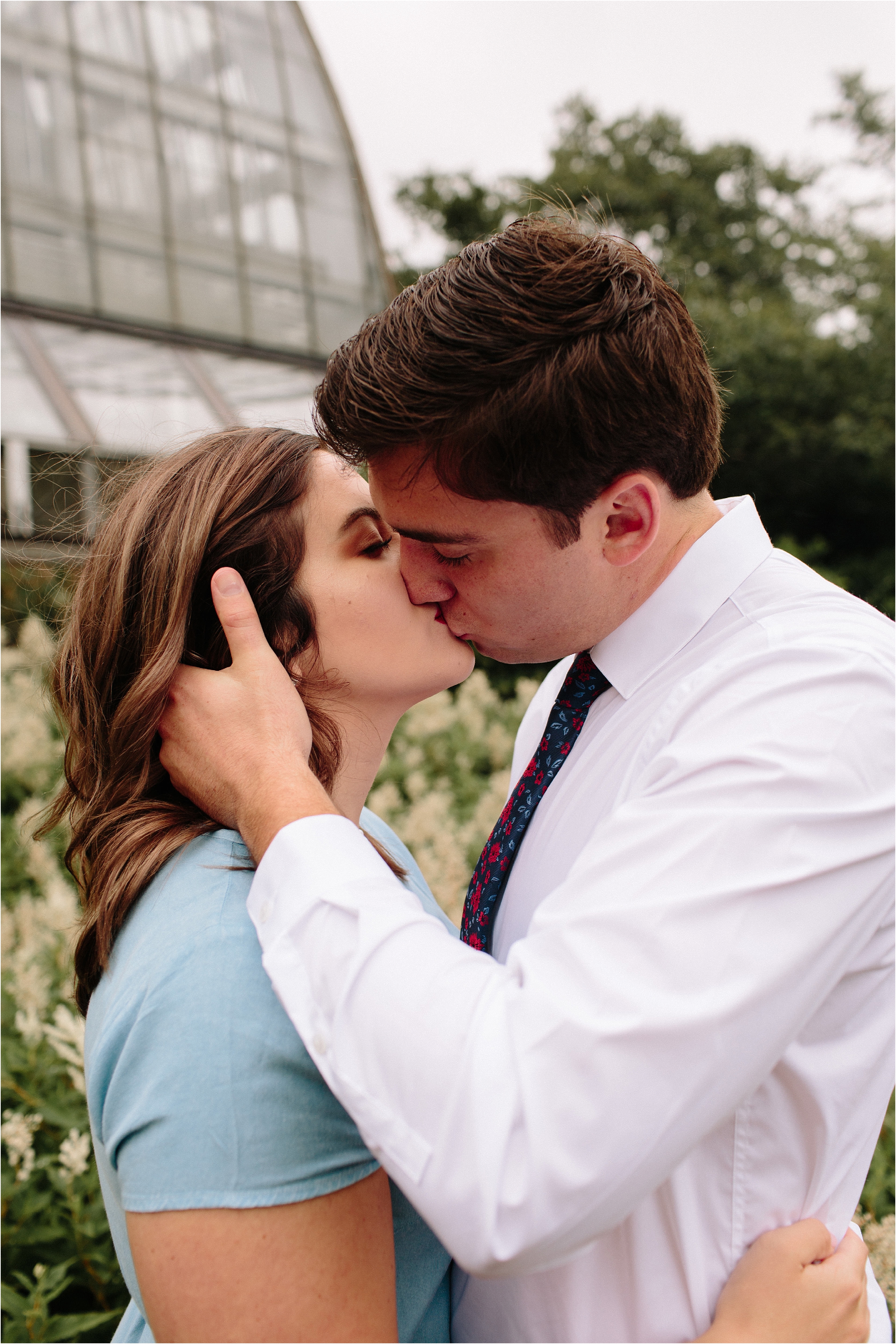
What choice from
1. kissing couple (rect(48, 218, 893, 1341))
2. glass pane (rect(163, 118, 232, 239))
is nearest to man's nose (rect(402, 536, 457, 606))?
kissing couple (rect(48, 218, 893, 1341))

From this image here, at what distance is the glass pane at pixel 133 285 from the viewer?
12344 millimetres

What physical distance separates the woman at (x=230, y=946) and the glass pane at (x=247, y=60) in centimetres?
1381

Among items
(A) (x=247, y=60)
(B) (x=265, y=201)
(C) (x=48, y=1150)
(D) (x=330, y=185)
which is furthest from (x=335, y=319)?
(C) (x=48, y=1150)

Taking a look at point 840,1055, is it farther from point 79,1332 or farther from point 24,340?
point 24,340

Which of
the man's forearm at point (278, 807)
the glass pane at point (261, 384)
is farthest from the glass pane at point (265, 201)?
the man's forearm at point (278, 807)

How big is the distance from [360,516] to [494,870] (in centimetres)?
86

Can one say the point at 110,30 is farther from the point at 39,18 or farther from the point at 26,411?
the point at 26,411

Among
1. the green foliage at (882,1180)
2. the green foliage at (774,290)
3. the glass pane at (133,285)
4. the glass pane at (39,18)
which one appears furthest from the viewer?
the green foliage at (774,290)

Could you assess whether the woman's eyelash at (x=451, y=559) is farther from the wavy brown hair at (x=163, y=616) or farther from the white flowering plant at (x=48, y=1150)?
the white flowering plant at (x=48, y=1150)

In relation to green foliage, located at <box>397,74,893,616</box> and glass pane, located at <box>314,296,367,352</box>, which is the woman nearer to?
green foliage, located at <box>397,74,893,616</box>

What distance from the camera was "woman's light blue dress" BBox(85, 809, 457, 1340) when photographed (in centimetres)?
147

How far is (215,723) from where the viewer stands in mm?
1871

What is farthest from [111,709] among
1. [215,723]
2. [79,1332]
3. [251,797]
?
[79,1332]

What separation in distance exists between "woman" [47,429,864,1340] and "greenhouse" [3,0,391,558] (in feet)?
27.1
